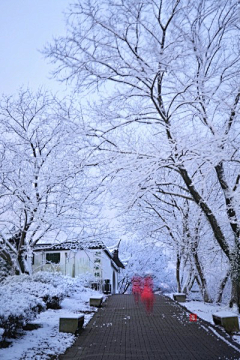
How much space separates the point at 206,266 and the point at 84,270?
1109 cm

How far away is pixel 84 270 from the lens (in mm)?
26812

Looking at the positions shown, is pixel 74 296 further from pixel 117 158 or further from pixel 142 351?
pixel 142 351

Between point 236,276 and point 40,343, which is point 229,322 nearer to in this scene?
point 236,276

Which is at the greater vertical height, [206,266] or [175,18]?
[175,18]

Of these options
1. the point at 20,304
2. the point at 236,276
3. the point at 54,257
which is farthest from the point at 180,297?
the point at 54,257

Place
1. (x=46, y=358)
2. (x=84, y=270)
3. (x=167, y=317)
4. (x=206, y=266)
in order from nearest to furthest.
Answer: (x=46, y=358) < (x=167, y=317) < (x=206, y=266) < (x=84, y=270)

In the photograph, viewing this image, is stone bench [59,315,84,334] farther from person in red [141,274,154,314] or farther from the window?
the window

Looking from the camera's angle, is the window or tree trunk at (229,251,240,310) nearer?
tree trunk at (229,251,240,310)

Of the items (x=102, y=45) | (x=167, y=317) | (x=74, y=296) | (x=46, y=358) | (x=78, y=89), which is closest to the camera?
(x=46, y=358)

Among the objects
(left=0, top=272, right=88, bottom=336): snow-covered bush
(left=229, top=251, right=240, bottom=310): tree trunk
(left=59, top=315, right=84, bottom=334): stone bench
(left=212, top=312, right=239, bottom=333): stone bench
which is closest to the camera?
(left=0, top=272, right=88, bottom=336): snow-covered bush

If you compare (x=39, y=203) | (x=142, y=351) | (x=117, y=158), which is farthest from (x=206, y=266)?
(x=142, y=351)

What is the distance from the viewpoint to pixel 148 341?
24.5 feet

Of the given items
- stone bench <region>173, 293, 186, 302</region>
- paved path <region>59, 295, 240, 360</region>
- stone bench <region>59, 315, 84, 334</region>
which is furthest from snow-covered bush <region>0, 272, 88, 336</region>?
stone bench <region>173, 293, 186, 302</region>

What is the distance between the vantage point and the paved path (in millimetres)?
6219
